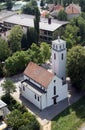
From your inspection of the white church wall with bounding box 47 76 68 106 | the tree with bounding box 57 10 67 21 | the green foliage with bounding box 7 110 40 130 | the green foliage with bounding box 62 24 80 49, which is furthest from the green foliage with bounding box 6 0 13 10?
the green foliage with bounding box 7 110 40 130

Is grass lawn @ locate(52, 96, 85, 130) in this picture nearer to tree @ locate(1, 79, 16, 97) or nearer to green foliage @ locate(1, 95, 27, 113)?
green foliage @ locate(1, 95, 27, 113)

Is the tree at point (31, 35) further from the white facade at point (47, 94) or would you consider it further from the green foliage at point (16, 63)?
the white facade at point (47, 94)

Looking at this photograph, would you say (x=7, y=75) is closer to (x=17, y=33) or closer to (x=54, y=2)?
(x=17, y=33)

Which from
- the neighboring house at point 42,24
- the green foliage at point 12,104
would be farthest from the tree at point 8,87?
the neighboring house at point 42,24

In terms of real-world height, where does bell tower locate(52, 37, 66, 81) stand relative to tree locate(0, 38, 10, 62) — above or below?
above

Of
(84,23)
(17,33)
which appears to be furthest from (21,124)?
(84,23)

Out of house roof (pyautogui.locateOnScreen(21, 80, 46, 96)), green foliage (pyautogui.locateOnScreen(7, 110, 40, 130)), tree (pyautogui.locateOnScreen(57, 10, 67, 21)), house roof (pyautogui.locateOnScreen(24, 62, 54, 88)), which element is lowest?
green foliage (pyautogui.locateOnScreen(7, 110, 40, 130))

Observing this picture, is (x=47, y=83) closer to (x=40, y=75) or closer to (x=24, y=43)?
(x=40, y=75)

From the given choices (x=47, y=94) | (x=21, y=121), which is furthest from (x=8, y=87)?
(x=21, y=121)
